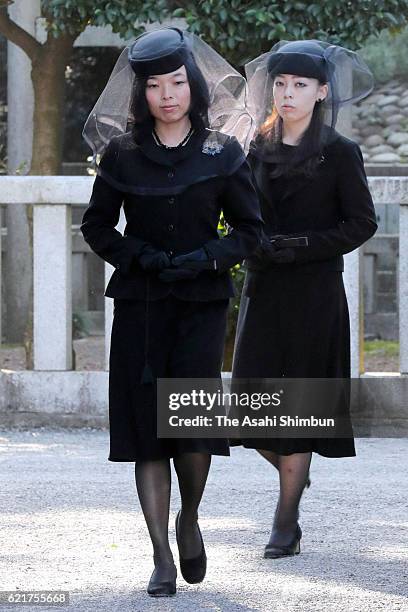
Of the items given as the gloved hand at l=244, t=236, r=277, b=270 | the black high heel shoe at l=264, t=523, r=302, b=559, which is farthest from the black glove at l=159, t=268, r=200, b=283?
the black high heel shoe at l=264, t=523, r=302, b=559

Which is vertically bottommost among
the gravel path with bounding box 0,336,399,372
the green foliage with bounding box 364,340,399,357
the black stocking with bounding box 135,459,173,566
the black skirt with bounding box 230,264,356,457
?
the green foliage with bounding box 364,340,399,357

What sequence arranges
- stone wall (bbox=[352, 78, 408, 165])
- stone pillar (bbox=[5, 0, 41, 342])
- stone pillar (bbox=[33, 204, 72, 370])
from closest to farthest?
stone pillar (bbox=[33, 204, 72, 370])
stone pillar (bbox=[5, 0, 41, 342])
stone wall (bbox=[352, 78, 408, 165])

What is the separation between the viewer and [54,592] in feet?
13.5

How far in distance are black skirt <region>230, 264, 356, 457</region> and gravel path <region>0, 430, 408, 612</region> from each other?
344mm

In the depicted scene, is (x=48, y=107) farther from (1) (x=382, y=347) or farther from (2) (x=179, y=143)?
(2) (x=179, y=143)

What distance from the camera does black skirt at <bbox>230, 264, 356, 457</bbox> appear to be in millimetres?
4816

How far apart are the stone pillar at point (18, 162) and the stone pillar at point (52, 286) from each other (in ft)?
18.3

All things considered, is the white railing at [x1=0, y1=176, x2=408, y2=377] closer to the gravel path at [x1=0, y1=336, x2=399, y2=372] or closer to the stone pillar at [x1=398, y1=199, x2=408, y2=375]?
the stone pillar at [x1=398, y1=199, x2=408, y2=375]

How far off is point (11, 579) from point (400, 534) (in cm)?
144

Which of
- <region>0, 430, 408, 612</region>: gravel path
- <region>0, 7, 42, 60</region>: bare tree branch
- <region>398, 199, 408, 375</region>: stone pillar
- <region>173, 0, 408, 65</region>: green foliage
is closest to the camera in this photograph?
<region>0, 430, 408, 612</region>: gravel path

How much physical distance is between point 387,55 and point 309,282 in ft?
42.5

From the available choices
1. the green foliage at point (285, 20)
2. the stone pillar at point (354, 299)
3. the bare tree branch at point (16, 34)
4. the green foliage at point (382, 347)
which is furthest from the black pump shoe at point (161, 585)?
the green foliage at point (382, 347)

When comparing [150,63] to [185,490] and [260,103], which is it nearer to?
[260,103]

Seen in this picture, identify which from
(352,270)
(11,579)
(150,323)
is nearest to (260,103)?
(150,323)
